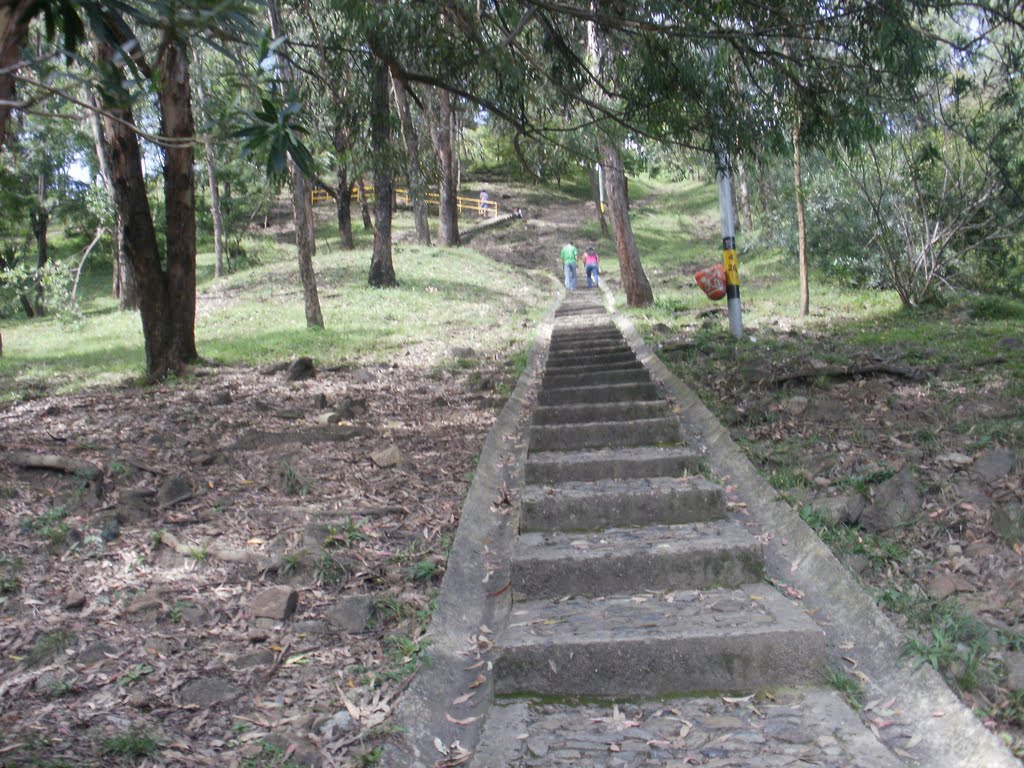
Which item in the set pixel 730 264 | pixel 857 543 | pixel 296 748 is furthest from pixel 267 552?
pixel 730 264

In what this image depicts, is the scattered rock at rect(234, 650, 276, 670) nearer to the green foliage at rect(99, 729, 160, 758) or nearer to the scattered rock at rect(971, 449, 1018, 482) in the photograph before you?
the green foliage at rect(99, 729, 160, 758)

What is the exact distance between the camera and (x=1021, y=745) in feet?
10.8

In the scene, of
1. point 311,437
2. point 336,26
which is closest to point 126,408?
point 311,437

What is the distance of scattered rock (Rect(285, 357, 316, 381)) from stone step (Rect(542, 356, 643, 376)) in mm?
2821

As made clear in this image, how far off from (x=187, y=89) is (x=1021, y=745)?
373 inches

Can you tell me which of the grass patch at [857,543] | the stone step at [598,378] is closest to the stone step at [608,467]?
the grass patch at [857,543]

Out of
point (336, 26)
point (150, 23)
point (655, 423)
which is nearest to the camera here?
point (150, 23)

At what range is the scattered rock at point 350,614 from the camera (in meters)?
4.40

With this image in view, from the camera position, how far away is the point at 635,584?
4.89 m

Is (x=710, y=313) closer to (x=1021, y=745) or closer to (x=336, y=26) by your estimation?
(x=336, y=26)

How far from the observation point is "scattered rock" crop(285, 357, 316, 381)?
32.8 ft

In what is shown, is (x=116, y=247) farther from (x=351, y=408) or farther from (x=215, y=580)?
(x=215, y=580)

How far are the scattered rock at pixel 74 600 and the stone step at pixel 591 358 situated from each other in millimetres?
6376

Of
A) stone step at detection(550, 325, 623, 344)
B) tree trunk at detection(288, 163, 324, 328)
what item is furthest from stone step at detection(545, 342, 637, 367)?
tree trunk at detection(288, 163, 324, 328)
